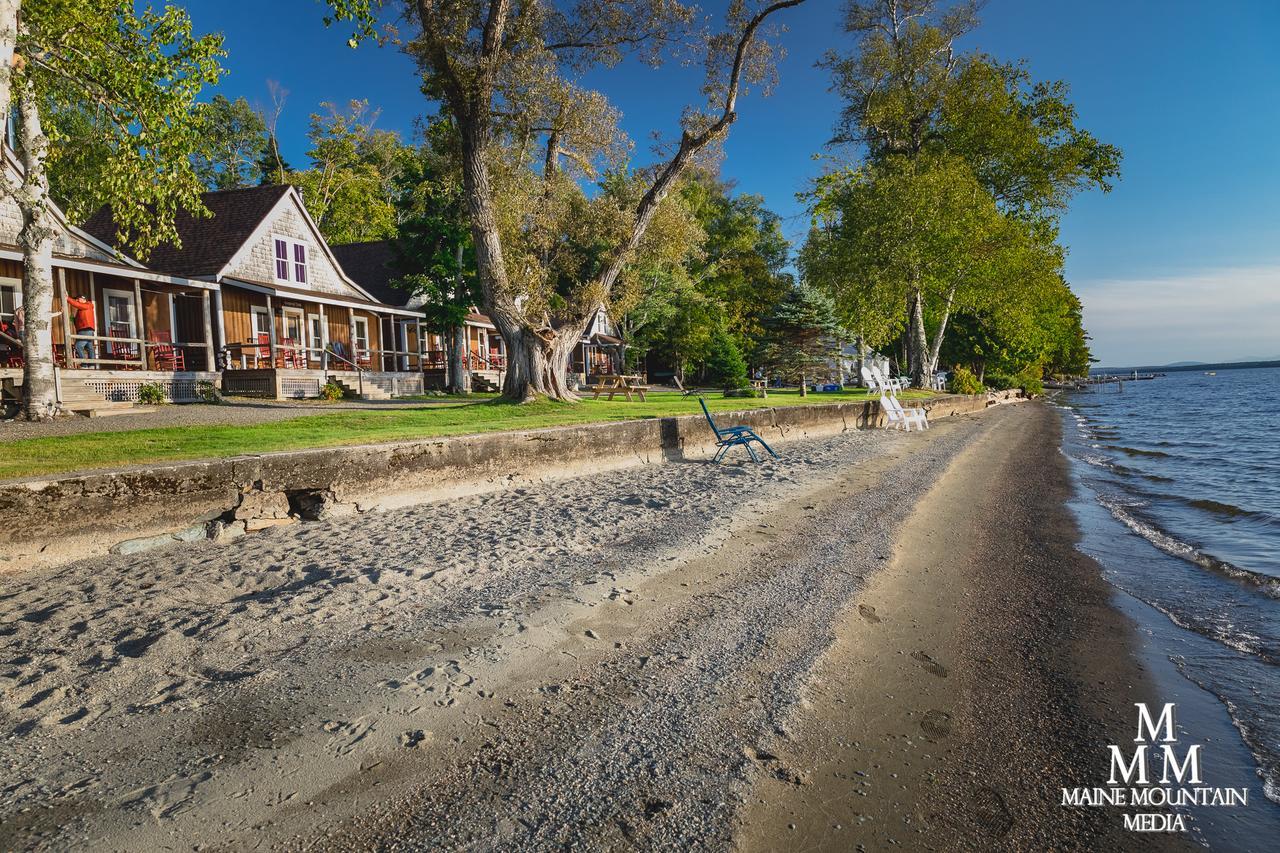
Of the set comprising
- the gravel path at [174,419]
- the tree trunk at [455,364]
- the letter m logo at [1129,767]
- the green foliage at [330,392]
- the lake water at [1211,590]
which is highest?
the tree trunk at [455,364]

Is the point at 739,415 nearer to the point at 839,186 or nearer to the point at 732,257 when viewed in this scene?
the point at 839,186

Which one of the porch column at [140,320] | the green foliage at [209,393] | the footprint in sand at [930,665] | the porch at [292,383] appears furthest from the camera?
the porch at [292,383]

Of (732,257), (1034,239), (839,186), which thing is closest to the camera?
(1034,239)

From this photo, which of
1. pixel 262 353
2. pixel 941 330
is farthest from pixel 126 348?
pixel 941 330

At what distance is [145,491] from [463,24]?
13123mm

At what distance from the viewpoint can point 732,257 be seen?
48312 mm

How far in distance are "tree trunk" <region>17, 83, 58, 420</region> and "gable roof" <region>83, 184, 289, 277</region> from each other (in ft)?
31.1

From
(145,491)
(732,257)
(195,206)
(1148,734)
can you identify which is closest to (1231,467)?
(1148,734)

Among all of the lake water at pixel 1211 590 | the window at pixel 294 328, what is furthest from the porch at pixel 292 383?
the lake water at pixel 1211 590

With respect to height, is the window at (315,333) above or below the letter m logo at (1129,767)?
above

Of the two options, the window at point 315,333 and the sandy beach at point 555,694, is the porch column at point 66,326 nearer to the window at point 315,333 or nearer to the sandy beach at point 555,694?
the window at point 315,333

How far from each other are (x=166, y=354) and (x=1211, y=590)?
23747mm

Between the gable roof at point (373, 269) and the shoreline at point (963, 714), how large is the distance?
89.8 feet

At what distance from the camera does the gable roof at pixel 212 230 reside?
67.1 feet
